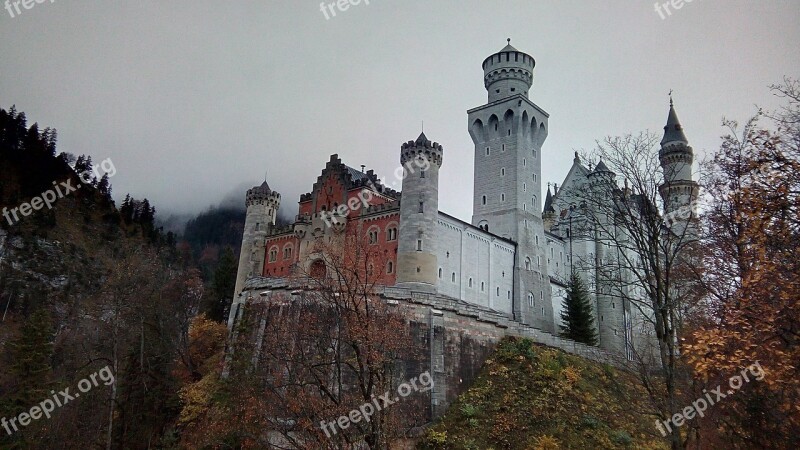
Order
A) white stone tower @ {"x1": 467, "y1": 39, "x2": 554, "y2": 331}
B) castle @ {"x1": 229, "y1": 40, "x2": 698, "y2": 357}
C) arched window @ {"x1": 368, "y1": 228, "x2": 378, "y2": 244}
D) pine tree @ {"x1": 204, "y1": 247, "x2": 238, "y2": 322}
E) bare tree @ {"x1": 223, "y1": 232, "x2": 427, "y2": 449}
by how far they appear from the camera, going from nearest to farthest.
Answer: bare tree @ {"x1": 223, "y1": 232, "x2": 427, "y2": 449}
castle @ {"x1": 229, "y1": 40, "x2": 698, "y2": 357}
arched window @ {"x1": 368, "y1": 228, "x2": 378, "y2": 244}
white stone tower @ {"x1": 467, "y1": 39, "x2": 554, "y2": 331}
pine tree @ {"x1": 204, "y1": 247, "x2": 238, "y2": 322}

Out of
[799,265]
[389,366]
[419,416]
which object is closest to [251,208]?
[419,416]

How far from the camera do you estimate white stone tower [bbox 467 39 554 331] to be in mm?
50656

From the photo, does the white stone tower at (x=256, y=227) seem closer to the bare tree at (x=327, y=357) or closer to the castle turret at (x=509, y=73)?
the bare tree at (x=327, y=357)

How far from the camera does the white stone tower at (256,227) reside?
5172 centimetres

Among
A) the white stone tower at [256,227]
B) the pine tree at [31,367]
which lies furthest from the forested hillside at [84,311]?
the white stone tower at [256,227]

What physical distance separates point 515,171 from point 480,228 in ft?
21.5

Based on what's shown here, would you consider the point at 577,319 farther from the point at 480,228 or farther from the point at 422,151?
the point at 422,151

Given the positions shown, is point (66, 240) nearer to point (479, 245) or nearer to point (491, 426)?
point (479, 245)

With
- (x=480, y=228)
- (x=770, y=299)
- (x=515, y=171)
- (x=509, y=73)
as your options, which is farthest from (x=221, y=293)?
(x=770, y=299)

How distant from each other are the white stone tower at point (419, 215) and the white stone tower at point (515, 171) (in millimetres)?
9949

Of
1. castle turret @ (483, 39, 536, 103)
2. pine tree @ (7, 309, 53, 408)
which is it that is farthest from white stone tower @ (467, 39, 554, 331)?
pine tree @ (7, 309, 53, 408)

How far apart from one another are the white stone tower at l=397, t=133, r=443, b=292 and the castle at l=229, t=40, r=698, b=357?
0.25 feet

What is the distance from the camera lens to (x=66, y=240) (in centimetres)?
7275

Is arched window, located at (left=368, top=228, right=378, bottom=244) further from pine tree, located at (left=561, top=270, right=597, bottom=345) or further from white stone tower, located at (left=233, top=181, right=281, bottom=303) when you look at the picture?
pine tree, located at (left=561, top=270, right=597, bottom=345)
